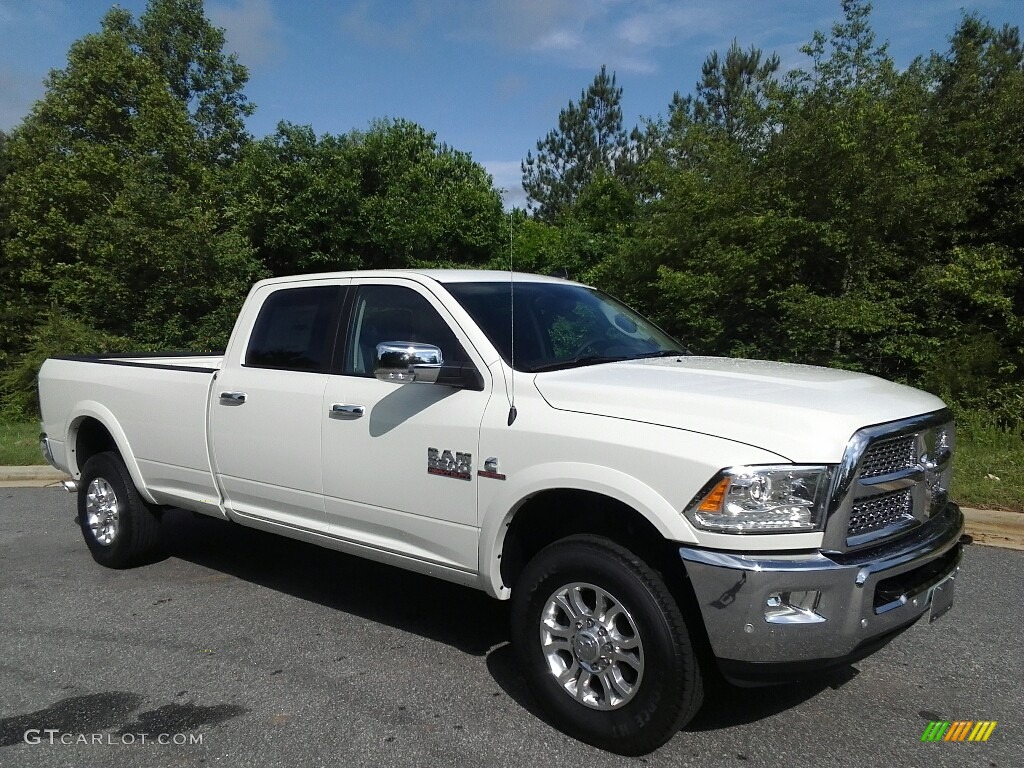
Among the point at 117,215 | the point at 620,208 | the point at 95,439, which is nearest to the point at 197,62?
the point at 117,215

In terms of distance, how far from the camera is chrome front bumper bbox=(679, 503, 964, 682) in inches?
112

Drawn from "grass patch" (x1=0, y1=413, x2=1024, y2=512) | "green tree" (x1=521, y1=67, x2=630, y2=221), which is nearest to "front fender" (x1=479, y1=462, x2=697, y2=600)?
"grass patch" (x1=0, y1=413, x2=1024, y2=512)

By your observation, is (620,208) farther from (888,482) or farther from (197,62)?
(197,62)

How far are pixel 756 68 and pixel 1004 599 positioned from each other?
20.4 m

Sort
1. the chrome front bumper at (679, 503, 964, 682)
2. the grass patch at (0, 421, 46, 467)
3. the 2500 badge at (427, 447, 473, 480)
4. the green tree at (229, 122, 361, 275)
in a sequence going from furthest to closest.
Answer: the green tree at (229, 122, 361, 275), the grass patch at (0, 421, 46, 467), the 2500 badge at (427, 447, 473, 480), the chrome front bumper at (679, 503, 964, 682)

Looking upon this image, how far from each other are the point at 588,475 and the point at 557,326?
1.35 meters

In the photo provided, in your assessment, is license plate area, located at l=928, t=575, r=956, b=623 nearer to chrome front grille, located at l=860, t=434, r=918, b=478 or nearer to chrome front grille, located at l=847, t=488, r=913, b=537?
chrome front grille, located at l=847, t=488, r=913, b=537

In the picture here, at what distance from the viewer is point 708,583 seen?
292cm

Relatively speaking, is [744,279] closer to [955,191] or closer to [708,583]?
[955,191]

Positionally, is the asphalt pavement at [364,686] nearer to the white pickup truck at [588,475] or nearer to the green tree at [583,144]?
the white pickup truck at [588,475]

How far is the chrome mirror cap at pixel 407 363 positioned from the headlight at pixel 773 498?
142 cm

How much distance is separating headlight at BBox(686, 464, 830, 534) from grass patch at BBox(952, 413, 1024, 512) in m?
4.41

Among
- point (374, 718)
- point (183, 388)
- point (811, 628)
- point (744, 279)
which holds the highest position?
point (744, 279)

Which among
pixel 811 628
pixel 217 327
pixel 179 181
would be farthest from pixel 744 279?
pixel 179 181
